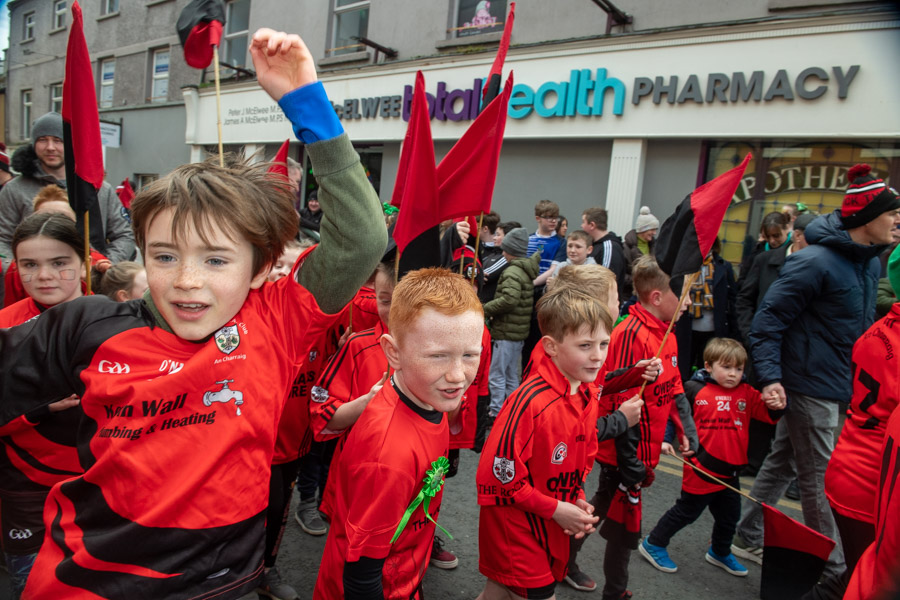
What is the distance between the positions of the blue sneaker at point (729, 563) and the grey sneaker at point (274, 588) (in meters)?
2.42

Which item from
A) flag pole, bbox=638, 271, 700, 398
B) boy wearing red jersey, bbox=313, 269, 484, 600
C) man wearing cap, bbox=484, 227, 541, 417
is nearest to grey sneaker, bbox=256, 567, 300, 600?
boy wearing red jersey, bbox=313, 269, 484, 600

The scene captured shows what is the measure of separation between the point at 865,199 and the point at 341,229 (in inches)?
123

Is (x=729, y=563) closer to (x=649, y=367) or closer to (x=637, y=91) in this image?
(x=649, y=367)

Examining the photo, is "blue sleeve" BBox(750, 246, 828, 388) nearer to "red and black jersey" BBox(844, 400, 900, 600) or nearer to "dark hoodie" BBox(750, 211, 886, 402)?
"dark hoodie" BBox(750, 211, 886, 402)

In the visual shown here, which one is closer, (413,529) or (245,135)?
(413,529)

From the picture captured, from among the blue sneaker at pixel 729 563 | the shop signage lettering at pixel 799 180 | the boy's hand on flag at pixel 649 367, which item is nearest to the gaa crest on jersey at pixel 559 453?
the boy's hand on flag at pixel 649 367

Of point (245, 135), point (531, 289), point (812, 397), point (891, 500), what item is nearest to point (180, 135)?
point (245, 135)

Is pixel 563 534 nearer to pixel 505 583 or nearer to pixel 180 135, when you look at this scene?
pixel 505 583

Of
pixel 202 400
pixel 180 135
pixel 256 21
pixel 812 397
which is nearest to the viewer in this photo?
pixel 202 400

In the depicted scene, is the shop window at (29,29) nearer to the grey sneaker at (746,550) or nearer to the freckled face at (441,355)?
the freckled face at (441,355)

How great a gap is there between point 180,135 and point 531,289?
13901 millimetres

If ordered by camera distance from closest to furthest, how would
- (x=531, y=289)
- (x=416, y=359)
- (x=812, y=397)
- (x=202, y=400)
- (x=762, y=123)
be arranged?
(x=202, y=400) → (x=416, y=359) → (x=812, y=397) → (x=531, y=289) → (x=762, y=123)

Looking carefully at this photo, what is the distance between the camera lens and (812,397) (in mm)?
3410

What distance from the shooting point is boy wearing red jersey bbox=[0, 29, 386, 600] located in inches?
51.4
